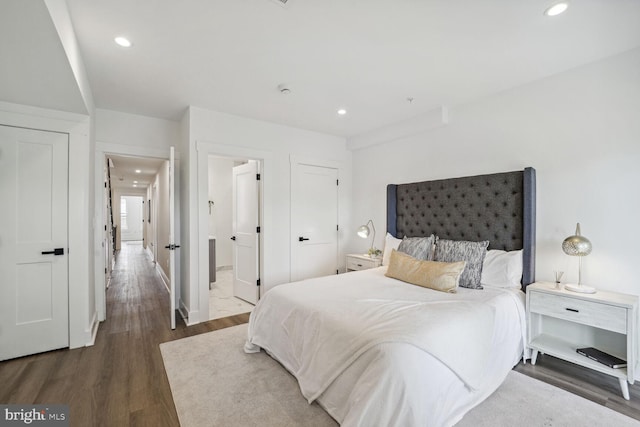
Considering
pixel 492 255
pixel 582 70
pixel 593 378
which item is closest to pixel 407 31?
pixel 582 70

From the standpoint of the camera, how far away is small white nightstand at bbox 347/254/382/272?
3.97 metres

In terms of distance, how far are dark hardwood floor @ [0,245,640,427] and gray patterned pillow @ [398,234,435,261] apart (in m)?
1.27

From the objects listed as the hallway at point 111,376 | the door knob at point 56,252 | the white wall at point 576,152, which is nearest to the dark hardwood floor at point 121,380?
the hallway at point 111,376

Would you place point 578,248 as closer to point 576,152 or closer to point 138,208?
point 576,152

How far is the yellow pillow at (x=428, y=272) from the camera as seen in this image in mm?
2562

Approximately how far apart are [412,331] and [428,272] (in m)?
1.14

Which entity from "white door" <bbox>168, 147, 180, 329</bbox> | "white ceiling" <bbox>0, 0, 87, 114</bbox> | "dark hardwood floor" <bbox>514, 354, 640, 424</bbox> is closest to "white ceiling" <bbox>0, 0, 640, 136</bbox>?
"white ceiling" <bbox>0, 0, 87, 114</bbox>

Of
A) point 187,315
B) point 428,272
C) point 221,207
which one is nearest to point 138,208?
point 221,207

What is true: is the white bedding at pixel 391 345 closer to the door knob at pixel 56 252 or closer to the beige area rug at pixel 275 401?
the beige area rug at pixel 275 401

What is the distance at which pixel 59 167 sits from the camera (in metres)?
2.76

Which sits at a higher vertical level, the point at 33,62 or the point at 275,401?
the point at 33,62

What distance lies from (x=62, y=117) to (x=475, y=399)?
13.9ft

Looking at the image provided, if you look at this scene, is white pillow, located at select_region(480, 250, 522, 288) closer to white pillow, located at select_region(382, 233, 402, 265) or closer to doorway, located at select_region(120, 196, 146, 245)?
white pillow, located at select_region(382, 233, 402, 265)

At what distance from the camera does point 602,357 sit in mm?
2160
